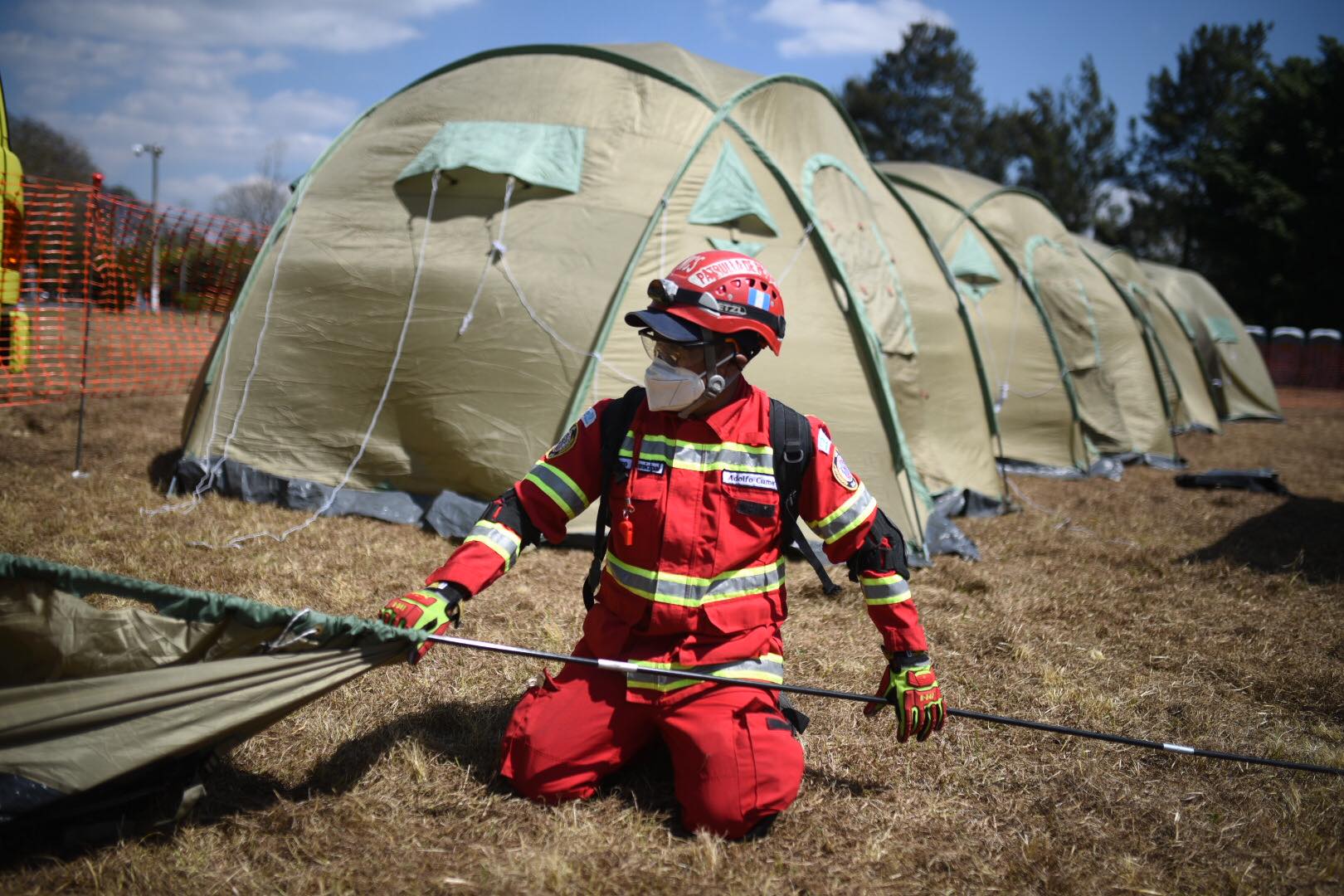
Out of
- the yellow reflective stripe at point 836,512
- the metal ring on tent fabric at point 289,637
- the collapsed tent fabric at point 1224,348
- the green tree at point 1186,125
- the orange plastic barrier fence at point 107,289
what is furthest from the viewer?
the green tree at point 1186,125

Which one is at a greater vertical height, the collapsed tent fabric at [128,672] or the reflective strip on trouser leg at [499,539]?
the reflective strip on trouser leg at [499,539]

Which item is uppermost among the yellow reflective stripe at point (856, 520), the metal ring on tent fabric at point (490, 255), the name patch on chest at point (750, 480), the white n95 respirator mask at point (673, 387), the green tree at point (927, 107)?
the green tree at point (927, 107)

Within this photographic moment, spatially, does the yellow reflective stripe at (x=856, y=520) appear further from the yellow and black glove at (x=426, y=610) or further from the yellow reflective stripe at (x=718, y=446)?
the yellow and black glove at (x=426, y=610)


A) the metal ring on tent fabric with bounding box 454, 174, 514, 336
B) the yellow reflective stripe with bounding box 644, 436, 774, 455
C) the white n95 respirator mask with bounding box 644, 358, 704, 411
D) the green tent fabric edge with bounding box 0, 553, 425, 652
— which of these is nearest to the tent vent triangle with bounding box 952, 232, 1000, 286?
the metal ring on tent fabric with bounding box 454, 174, 514, 336

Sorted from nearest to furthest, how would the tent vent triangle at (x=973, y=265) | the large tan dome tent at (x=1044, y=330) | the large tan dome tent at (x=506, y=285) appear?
the large tan dome tent at (x=506, y=285)
the tent vent triangle at (x=973, y=265)
the large tan dome tent at (x=1044, y=330)

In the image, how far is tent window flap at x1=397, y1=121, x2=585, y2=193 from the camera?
5.66m

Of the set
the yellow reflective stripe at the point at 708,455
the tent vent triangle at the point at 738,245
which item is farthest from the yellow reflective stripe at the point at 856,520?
the tent vent triangle at the point at 738,245

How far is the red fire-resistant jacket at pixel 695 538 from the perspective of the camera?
279 cm

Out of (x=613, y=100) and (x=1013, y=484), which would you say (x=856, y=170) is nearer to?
(x=613, y=100)

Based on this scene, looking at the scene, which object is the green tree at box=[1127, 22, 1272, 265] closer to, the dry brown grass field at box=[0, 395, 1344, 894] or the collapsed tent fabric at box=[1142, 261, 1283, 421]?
the collapsed tent fabric at box=[1142, 261, 1283, 421]

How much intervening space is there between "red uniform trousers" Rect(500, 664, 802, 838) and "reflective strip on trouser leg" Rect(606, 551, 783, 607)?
29cm

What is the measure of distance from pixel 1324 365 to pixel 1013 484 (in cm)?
2293

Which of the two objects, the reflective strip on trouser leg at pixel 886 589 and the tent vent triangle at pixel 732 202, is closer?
the reflective strip on trouser leg at pixel 886 589

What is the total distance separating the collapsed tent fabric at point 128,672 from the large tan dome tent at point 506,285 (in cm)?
296
